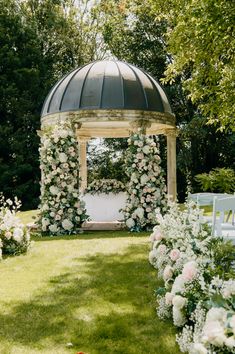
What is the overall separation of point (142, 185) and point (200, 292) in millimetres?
8994

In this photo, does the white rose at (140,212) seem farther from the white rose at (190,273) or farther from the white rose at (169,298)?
the white rose at (190,273)

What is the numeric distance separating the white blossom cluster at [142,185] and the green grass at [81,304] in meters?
3.60

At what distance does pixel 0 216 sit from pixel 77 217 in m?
3.64

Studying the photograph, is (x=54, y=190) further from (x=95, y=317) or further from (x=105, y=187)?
(x=95, y=317)

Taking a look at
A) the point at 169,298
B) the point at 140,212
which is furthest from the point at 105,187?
the point at 169,298

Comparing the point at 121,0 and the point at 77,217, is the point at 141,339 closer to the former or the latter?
the point at 77,217

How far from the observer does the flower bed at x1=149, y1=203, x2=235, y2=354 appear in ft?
8.73

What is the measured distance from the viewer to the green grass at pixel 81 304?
435cm

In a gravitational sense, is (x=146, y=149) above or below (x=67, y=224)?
above

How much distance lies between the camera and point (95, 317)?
5.12 meters

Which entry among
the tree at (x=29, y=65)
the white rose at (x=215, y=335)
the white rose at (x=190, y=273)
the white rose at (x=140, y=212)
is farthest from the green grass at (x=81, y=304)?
the tree at (x=29, y=65)

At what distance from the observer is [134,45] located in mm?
27375

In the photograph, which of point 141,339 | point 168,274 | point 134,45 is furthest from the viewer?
point 134,45

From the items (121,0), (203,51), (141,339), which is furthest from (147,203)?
(121,0)
